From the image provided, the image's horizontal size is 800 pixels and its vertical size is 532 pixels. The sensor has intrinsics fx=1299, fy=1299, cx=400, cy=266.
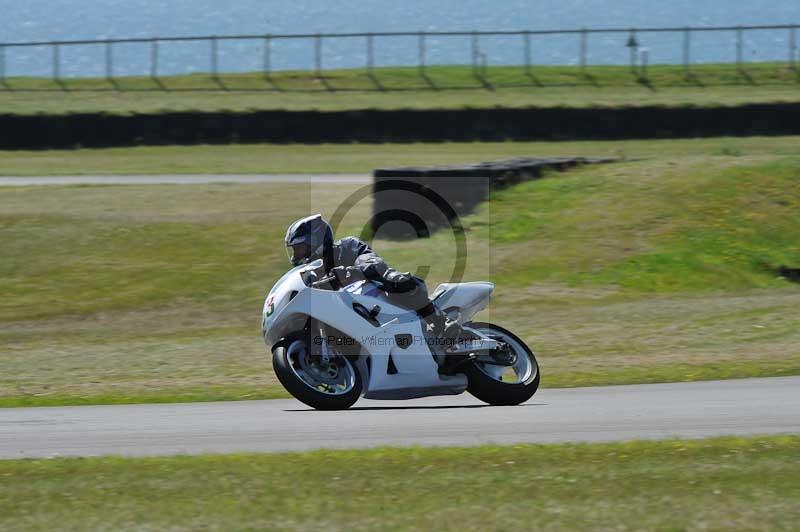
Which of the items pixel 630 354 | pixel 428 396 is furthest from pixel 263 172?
pixel 428 396

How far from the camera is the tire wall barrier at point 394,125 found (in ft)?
129

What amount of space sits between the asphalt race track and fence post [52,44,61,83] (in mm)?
37639

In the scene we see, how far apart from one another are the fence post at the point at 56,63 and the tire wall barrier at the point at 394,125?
8.43 m

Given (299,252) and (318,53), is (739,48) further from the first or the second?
(299,252)

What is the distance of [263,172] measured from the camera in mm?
33656

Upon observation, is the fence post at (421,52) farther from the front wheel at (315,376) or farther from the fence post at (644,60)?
the front wheel at (315,376)

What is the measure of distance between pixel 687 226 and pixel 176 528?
683 inches

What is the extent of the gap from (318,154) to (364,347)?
89.0 ft

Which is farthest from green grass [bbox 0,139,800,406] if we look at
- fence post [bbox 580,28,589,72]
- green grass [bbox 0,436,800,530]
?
fence post [bbox 580,28,589,72]

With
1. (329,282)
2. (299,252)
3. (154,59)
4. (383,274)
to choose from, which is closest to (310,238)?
(299,252)

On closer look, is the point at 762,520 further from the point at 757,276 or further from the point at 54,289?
the point at 54,289

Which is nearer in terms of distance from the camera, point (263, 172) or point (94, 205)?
point (94, 205)

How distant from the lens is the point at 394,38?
52562 millimetres

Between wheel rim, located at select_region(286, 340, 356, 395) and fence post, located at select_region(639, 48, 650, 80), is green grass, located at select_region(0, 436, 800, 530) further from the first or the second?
fence post, located at select_region(639, 48, 650, 80)
